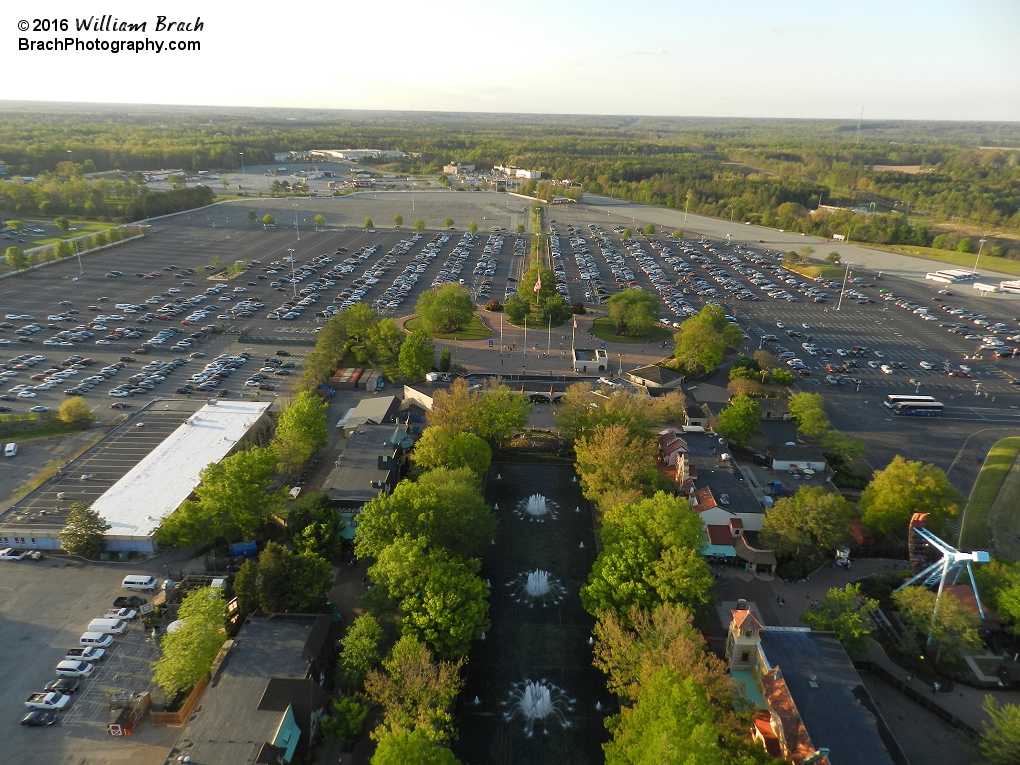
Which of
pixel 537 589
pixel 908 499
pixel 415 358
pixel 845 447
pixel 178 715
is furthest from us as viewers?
pixel 415 358

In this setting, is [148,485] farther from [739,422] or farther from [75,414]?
[739,422]

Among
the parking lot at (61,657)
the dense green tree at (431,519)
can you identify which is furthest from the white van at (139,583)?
the dense green tree at (431,519)

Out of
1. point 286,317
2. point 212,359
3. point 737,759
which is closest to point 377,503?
point 737,759

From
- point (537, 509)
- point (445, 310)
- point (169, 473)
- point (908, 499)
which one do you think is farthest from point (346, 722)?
point (445, 310)

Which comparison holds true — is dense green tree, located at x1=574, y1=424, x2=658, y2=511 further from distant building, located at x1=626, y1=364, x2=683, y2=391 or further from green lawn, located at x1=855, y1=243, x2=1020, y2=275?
green lawn, located at x1=855, y1=243, x2=1020, y2=275

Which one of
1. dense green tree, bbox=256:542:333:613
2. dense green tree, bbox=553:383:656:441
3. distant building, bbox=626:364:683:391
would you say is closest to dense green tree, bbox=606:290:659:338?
distant building, bbox=626:364:683:391

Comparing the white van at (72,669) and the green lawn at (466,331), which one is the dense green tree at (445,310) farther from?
the white van at (72,669)
